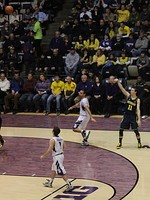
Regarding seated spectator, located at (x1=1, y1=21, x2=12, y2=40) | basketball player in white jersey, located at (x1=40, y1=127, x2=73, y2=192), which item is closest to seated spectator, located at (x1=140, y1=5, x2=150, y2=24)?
seated spectator, located at (x1=1, y1=21, x2=12, y2=40)

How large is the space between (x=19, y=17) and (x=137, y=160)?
1563 cm

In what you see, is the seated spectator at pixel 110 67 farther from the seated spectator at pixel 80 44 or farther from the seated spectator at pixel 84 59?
the seated spectator at pixel 80 44

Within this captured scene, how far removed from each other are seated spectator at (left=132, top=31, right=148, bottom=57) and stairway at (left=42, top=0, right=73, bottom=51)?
213 inches

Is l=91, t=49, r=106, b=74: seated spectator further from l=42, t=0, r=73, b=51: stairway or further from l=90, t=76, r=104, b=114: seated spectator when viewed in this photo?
l=42, t=0, r=73, b=51: stairway

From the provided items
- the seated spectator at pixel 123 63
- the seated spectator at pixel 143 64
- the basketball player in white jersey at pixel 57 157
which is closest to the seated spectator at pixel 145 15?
the seated spectator at pixel 123 63

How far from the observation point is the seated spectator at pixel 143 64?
21266 mm

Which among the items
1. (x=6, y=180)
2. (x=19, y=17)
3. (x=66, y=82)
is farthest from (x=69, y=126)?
(x=19, y=17)

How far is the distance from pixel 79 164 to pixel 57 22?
14.9m

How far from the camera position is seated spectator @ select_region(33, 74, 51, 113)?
2178 cm

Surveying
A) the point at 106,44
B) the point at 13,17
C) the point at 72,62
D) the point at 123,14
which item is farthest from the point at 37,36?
the point at 123,14

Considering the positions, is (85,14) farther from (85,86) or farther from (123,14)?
(85,86)

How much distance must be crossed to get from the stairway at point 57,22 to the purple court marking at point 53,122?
6.30 meters

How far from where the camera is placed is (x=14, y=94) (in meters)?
Answer: 22.2

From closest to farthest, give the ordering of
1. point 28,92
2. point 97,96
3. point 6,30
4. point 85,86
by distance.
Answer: point 97,96
point 85,86
point 28,92
point 6,30
